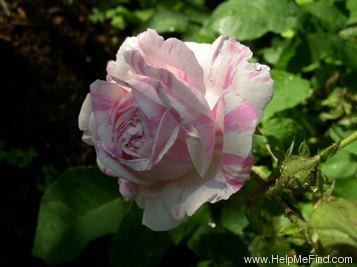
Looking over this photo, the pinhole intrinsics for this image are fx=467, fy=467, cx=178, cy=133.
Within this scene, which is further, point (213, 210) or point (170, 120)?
point (213, 210)

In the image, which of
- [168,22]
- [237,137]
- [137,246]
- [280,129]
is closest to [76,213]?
[137,246]

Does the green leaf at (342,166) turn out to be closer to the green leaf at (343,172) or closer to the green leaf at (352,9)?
the green leaf at (343,172)

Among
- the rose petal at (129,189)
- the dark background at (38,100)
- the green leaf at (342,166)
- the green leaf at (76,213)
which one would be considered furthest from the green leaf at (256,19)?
the dark background at (38,100)

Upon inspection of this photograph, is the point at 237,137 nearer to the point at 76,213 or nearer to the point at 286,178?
the point at 286,178

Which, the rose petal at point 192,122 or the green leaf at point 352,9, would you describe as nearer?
the rose petal at point 192,122

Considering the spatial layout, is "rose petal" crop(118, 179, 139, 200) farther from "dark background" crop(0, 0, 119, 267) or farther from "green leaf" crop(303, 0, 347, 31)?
"dark background" crop(0, 0, 119, 267)

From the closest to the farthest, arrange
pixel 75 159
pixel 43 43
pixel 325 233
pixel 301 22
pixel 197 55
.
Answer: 1. pixel 325 233
2. pixel 197 55
3. pixel 301 22
4. pixel 75 159
5. pixel 43 43

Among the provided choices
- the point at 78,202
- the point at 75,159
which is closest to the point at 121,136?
the point at 78,202

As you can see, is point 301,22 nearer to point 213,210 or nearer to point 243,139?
point 213,210
